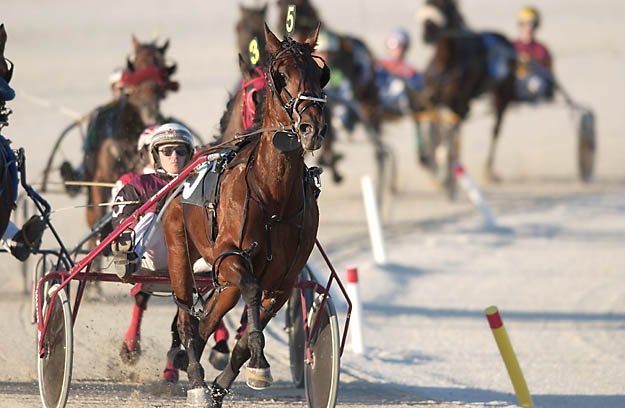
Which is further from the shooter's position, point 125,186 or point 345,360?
point 345,360

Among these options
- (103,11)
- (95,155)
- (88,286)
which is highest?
(103,11)

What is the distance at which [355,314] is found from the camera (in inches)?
408

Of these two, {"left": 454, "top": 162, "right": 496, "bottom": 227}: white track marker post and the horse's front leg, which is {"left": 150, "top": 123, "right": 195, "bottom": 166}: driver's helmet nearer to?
the horse's front leg

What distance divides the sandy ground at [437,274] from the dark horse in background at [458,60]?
1.43 metres

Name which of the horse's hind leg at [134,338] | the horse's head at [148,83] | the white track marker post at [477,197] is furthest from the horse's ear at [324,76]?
the white track marker post at [477,197]

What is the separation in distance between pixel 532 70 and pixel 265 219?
551 inches

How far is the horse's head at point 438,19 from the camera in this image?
19.9 metres

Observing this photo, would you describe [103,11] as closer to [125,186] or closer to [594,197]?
[594,197]

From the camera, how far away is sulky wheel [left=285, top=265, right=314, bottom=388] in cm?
887

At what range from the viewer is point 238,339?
300 inches

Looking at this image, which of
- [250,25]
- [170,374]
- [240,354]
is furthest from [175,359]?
[250,25]

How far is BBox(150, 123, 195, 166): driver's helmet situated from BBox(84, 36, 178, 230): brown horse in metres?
2.17

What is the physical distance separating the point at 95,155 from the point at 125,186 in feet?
8.69

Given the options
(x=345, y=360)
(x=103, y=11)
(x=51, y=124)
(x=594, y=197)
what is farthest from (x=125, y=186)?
(x=103, y=11)
